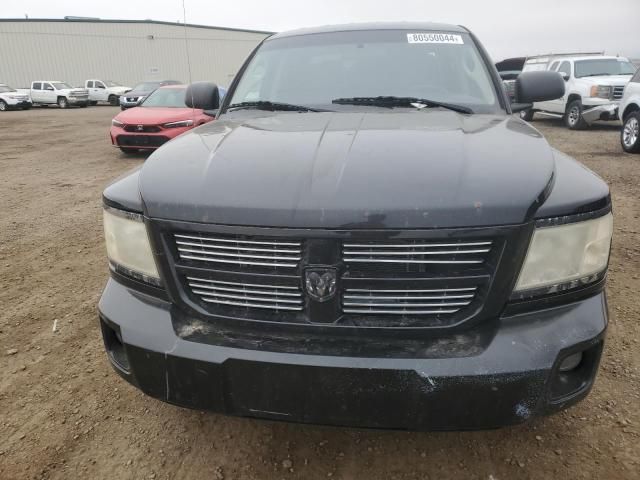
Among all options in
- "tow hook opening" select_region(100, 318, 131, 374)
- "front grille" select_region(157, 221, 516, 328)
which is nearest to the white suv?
"front grille" select_region(157, 221, 516, 328)

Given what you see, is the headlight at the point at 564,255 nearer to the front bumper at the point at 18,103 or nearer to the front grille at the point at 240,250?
the front grille at the point at 240,250

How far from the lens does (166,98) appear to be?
1044cm

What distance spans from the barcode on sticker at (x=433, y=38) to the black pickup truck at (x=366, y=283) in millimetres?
1312

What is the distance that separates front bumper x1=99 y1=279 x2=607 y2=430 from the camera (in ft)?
4.66

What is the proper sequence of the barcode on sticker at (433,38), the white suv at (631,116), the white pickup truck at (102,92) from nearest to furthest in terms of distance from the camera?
the barcode on sticker at (433,38) < the white suv at (631,116) < the white pickup truck at (102,92)

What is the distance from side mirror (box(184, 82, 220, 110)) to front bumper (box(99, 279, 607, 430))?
85.0 inches

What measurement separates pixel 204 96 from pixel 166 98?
7795mm

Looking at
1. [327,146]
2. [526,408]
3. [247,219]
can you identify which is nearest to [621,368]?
[526,408]

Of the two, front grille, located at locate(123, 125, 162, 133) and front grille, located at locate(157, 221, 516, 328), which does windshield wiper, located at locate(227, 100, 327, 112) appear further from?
front grille, located at locate(123, 125, 162, 133)

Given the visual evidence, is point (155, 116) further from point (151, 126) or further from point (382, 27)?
point (382, 27)

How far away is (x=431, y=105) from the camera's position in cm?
247

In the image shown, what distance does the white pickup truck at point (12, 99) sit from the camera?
25.8m

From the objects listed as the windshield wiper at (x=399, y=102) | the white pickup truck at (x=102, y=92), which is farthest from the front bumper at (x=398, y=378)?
the white pickup truck at (x=102, y=92)

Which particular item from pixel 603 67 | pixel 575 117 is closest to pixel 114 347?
pixel 575 117
